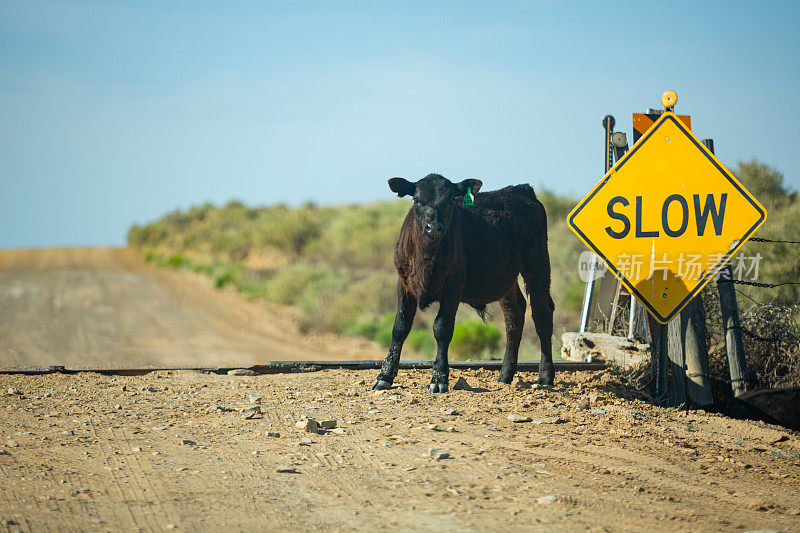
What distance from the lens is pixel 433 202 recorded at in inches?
297

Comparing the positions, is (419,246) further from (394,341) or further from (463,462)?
(463,462)

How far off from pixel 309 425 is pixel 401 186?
2.79 meters

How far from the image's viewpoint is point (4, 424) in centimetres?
661

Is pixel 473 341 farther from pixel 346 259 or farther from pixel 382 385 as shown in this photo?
pixel 346 259

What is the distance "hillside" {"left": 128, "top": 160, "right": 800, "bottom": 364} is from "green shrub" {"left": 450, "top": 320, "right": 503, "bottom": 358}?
0.02 meters

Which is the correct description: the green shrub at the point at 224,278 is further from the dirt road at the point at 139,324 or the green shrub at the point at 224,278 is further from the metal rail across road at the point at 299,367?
the metal rail across road at the point at 299,367

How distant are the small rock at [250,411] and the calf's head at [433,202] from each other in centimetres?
234

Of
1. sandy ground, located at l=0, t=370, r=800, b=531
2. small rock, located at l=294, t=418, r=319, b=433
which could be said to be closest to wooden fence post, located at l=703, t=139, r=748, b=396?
sandy ground, located at l=0, t=370, r=800, b=531

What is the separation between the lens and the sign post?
763 cm

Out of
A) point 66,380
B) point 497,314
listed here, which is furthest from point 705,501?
point 497,314

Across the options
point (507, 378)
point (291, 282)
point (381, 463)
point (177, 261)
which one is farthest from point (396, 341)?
point (177, 261)

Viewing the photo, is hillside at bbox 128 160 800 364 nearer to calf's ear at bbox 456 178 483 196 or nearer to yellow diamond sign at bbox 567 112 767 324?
yellow diamond sign at bbox 567 112 767 324

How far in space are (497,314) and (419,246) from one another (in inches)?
526

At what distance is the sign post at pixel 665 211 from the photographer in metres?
7.63
